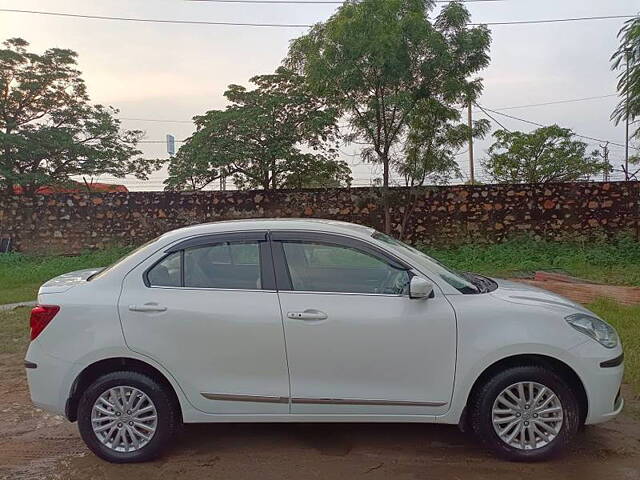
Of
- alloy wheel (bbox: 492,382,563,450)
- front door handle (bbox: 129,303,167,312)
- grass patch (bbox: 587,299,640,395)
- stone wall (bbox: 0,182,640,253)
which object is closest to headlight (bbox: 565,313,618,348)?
alloy wheel (bbox: 492,382,563,450)

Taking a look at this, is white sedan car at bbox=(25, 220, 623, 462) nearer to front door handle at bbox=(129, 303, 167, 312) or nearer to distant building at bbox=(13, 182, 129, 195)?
front door handle at bbox=(129, 303, 167, 312)

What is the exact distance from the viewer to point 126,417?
3.62 meters

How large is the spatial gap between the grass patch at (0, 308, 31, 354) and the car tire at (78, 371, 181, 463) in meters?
3.31

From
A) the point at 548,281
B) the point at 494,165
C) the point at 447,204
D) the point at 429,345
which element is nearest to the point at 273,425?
the point at 429,345

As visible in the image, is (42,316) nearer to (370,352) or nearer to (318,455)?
(318,455)

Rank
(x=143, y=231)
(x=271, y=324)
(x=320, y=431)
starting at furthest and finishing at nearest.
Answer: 1. (x=143, y=231)
2. (x=320, y=431)
3. (x=271, y=324)

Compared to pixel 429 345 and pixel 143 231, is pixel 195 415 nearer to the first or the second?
pixel 429 345

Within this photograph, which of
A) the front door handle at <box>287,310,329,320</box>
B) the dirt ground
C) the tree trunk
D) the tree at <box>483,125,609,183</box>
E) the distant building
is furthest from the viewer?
the tree at <box>483,125,609,183</box>

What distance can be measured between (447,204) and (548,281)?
15.4 feet

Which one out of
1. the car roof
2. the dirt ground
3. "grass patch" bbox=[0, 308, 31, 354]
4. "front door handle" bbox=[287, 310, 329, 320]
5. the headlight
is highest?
the car roof

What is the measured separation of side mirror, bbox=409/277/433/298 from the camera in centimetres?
345

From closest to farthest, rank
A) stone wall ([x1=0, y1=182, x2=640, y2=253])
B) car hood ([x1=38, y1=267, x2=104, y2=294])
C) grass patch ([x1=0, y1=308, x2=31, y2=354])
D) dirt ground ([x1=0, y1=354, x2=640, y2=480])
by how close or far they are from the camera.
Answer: dirt ground ([x1=0, y1=354, x2=640, y2=480]) → car hood ([x1=38, y1=267, x2=104, y2=294]) → grass patch ([x1=0, y1=308, x2=31, y2=354]) → stone wall ([x1=0, y1=182, x2=640, y2=253])

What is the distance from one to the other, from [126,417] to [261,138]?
33.7ft

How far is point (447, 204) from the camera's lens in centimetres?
1330
